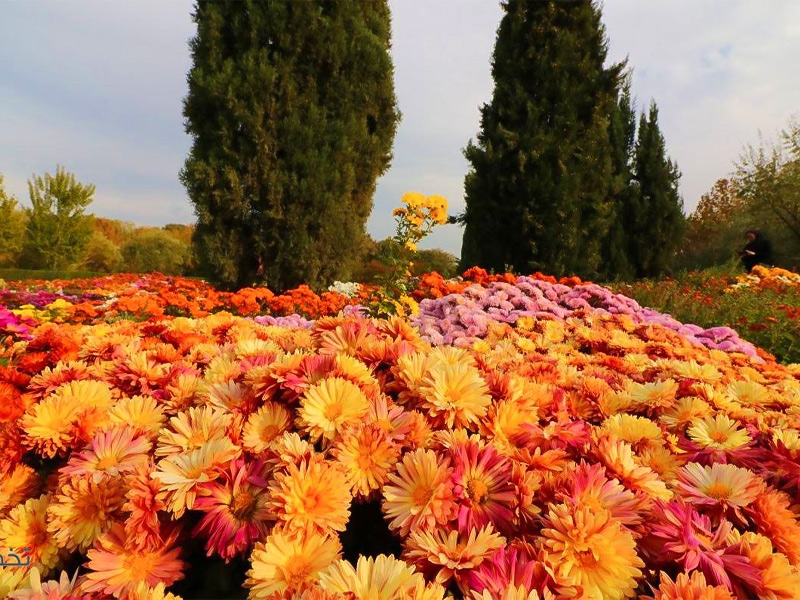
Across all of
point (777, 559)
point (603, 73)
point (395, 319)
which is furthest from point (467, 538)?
point (603, 73)

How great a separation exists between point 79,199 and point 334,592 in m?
27.2

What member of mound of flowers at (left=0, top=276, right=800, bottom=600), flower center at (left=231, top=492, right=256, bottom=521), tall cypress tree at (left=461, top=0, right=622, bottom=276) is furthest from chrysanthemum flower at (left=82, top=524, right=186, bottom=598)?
tall cypress tree at (left=461, top=0, right=622, bottom=276)

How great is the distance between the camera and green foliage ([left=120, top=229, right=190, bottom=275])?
22484mm

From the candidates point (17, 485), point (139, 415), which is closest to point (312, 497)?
point (139, 415)

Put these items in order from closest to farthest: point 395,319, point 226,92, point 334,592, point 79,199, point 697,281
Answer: point 334,592, point 395,319, point 226,92, point 697,281, point 79,199

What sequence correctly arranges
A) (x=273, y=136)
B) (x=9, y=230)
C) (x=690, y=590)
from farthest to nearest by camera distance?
(x=9, y=230) → (x=273, y=136) → (x=690, y=590)

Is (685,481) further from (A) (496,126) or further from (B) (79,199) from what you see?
(B) (79,199)

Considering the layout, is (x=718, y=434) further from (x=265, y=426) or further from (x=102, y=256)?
(x=102, y=256)

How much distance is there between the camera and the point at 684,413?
1328 mm

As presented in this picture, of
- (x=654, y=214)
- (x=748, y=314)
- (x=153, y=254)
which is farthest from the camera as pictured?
(x=153, y=254)

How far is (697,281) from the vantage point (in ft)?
34.3

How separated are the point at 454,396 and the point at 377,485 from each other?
26 centimetres

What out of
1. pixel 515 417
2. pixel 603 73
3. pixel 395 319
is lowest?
pixel 515 417

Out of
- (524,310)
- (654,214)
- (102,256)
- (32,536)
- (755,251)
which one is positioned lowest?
(32,536)
